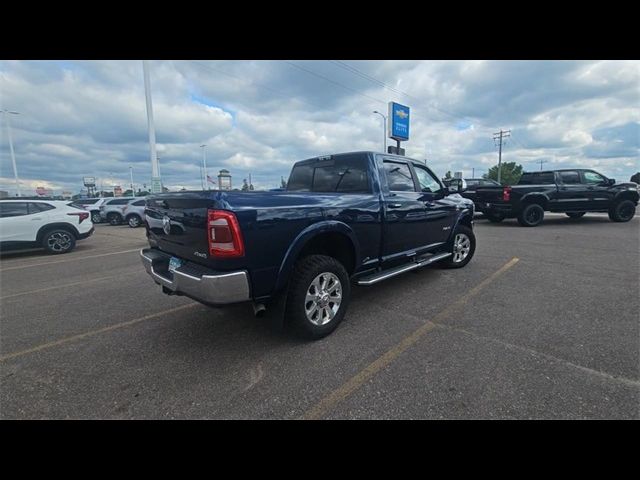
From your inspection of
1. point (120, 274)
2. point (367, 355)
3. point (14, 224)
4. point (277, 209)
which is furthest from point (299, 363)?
point (14, 224)

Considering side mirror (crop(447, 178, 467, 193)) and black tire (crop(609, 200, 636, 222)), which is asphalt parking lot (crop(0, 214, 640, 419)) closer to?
side mirror (crop(447, 178, 467, 193))

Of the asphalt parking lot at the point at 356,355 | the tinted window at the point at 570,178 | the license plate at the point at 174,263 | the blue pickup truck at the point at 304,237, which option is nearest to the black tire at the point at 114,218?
the asphalt parking lot at the point at 356,355

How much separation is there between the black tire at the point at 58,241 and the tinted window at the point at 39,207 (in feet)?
2.12

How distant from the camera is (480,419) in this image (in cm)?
205

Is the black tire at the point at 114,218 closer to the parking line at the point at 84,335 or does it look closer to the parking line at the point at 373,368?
the parking line at the point at 84,335

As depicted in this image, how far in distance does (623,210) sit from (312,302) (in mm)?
14324

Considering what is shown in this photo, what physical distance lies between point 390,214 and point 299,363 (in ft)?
6.98

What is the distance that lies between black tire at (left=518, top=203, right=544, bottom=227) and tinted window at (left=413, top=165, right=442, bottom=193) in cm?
780

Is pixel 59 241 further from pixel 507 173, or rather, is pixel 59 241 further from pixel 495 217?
pixel 507 173

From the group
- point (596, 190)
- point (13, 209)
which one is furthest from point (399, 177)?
point (596, 190)

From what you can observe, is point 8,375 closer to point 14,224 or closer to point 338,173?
point 338,173

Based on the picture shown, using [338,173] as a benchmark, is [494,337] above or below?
below

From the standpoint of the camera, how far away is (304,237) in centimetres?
294

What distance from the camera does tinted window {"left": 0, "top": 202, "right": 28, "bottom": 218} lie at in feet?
26.6
